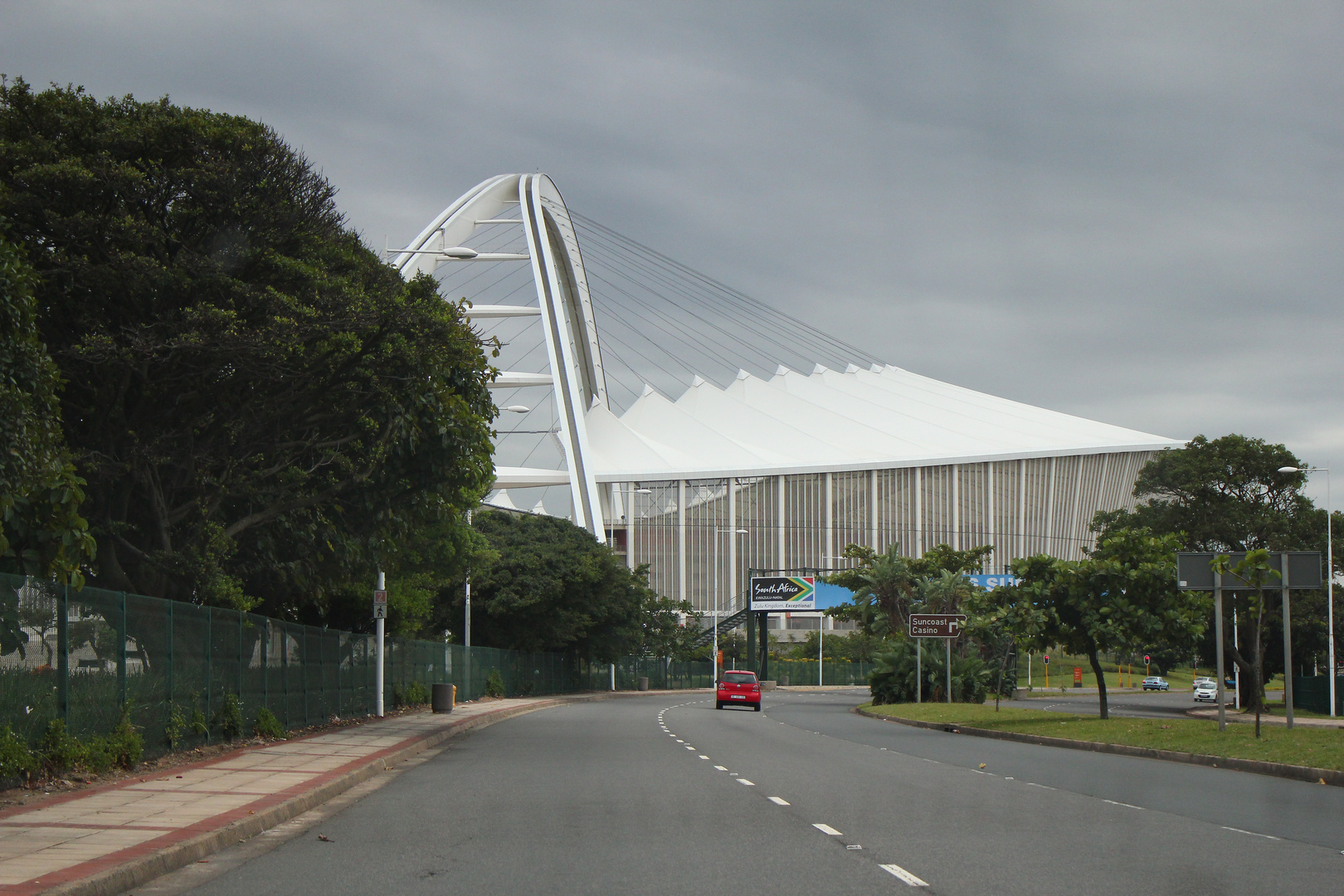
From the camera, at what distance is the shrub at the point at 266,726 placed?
2094 centimetres

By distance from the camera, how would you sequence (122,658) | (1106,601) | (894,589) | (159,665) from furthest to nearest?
(894,589) → (1106,601) → (159,665) → (122,658)

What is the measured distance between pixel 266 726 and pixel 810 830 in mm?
12712

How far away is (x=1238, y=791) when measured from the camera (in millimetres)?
15438

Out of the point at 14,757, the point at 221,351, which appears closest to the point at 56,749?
the point at 14,757

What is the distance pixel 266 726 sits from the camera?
21125 millimetres

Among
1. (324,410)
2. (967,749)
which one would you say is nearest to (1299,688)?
(967,749)

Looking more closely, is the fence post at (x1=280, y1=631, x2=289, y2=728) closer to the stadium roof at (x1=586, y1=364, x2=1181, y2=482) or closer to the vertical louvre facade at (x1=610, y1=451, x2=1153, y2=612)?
the stadium roof at (x1=586, y1=364, x2=1181, y2=482)

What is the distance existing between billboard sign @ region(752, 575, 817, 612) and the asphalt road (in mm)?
63060

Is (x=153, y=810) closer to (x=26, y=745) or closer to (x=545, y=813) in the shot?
(x=26, y=745)

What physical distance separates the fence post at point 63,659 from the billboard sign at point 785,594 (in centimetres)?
7171

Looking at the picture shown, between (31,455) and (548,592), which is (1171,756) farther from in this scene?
(548,592)

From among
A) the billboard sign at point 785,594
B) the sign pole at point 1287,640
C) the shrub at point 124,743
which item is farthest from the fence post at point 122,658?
the billboard sign at point 785,594

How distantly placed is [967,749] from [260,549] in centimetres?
1323

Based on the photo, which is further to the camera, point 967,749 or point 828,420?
point 828,420
